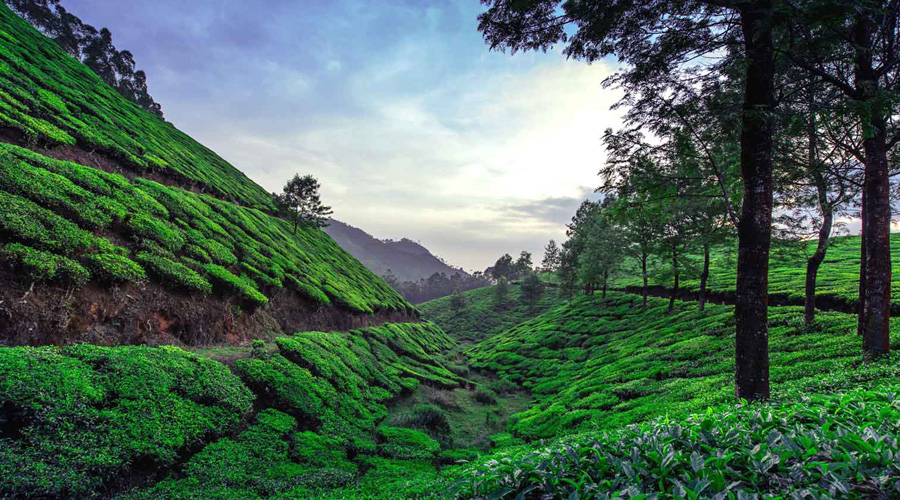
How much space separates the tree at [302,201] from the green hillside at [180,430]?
2463 cm

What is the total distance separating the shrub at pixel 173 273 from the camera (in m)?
11.6

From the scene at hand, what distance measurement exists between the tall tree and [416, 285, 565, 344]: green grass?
4768 centimetres

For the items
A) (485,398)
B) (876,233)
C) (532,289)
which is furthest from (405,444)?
(532,289)

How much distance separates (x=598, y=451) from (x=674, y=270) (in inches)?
1081

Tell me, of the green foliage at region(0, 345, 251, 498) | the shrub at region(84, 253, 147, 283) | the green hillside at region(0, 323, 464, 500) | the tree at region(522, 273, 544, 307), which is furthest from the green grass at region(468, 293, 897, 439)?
the tree at region(522, 273, 544, 307)

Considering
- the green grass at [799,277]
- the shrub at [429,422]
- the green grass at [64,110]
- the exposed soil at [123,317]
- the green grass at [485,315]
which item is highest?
the green grass at [64,110]

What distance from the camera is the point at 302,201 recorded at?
33.8m

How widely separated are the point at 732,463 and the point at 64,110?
3008 cm

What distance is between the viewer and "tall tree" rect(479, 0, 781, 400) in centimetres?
634

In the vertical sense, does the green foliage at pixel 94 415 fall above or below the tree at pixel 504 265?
below

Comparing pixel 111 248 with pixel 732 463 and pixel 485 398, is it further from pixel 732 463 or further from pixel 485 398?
pixel 485 398

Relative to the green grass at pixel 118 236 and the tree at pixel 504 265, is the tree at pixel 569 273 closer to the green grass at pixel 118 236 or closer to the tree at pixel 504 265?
the green grass at pixel 118 236

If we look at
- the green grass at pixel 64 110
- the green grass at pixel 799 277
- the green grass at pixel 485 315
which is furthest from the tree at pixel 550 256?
the green grass at pixel 64 110

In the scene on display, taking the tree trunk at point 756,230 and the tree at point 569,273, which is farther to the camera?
the tree at point 569,273
